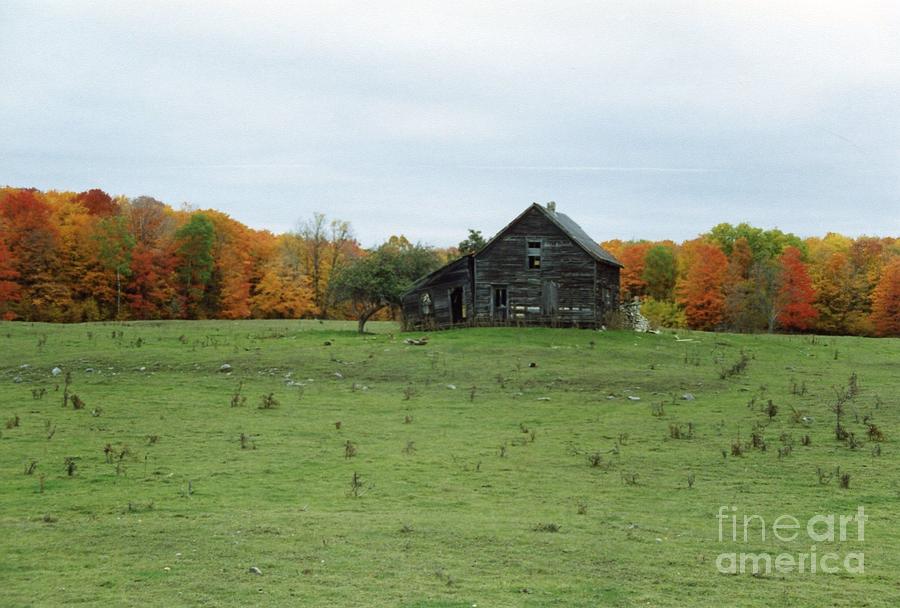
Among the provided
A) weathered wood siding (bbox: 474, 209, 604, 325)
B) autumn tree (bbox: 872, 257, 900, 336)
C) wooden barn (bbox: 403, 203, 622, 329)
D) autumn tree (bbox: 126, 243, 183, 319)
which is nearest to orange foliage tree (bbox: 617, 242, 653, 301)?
autumn tree (bbox: 872, 257, 900, 336)

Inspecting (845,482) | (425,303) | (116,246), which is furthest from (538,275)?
(116,246)

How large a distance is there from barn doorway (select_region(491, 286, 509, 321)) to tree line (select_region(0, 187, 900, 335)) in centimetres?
1057

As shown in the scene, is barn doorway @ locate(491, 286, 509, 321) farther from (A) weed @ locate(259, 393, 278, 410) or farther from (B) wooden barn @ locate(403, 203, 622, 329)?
(A) weed @ locate(259, 393, 278, 410)

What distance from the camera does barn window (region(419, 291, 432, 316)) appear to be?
57.0 meters

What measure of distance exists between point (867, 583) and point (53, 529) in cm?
1236

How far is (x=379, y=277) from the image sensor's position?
182ft

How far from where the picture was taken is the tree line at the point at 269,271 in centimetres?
7931

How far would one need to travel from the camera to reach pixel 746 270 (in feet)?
334

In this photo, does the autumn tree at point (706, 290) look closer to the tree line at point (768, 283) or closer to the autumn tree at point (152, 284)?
the tree line at point (768, 283)

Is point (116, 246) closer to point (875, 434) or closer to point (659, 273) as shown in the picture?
point (659, 273)

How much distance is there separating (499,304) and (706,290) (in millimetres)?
50568

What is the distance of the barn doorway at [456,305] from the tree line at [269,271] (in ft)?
25.1

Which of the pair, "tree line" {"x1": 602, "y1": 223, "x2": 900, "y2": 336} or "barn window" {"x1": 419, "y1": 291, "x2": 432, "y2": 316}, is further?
"tree line" {"x1": 602, "y1": 223, "x2": 900, "y2": 336}

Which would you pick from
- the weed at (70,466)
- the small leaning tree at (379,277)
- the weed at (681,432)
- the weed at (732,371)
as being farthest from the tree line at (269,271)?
the weed at (70,466)
